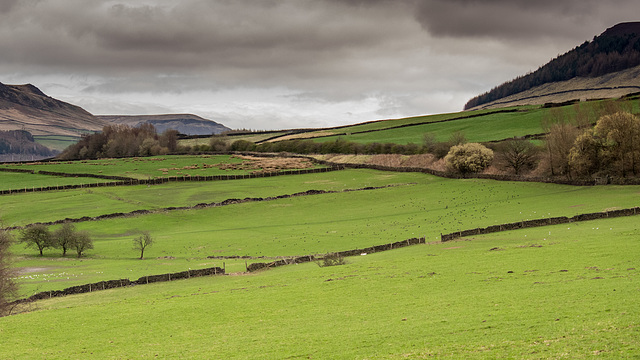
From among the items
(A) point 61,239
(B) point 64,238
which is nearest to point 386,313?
(B) point 64,238

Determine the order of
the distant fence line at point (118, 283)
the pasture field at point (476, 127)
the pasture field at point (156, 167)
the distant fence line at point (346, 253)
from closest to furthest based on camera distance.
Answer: the distant fence line at point (118, 283) < the distant fence line at point (346, 253) < the pasture field at point (156, 167) < the pasture field at point (476, 127)

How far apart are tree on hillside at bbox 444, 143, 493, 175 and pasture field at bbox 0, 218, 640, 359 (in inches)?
2181

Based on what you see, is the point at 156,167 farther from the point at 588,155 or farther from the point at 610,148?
the point at 610,148

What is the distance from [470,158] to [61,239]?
6589cm

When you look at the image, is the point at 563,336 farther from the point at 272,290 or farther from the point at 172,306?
the point at 172,306

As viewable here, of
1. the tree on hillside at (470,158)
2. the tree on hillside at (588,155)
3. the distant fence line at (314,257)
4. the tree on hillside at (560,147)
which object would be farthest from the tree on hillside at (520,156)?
the distant fence line at (314,257)

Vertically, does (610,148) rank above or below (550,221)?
above

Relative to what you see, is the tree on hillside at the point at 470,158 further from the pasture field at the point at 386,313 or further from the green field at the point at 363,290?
the pasture field at the point at 386,313

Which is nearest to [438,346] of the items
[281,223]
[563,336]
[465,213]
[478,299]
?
[563,336]

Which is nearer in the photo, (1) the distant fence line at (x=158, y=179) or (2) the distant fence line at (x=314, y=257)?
(2) the distant fence line at (x=314, y=257)

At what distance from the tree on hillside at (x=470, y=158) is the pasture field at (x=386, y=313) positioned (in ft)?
182

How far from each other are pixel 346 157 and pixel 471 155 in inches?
1911

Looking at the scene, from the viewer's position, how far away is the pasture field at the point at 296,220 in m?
49.7

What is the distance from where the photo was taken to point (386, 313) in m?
24.2
